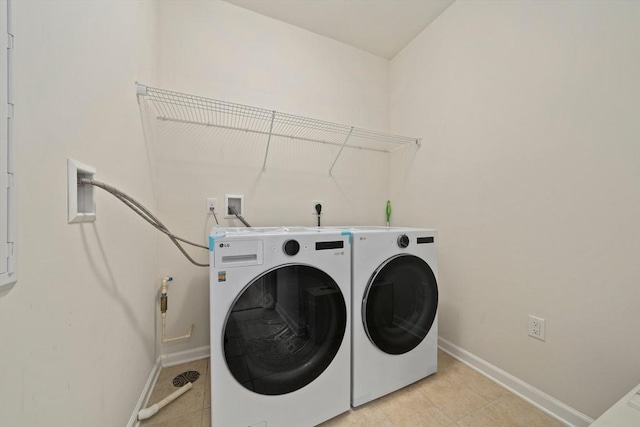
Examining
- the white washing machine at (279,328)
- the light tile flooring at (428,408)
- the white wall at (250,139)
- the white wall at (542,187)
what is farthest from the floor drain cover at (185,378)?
the white wall at (542,187)

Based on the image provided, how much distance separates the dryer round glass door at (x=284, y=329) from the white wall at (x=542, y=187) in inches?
37.6

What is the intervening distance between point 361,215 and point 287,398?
54.7 inches

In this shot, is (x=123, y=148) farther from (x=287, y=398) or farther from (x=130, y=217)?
(x=287, y=398)

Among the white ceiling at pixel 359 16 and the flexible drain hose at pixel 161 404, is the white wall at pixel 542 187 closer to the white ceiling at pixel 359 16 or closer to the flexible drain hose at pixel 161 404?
the white ceiling at pixel 359 16

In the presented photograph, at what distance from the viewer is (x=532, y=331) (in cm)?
115

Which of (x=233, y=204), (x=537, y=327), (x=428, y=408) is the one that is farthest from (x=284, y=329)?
(x=537, y=327)

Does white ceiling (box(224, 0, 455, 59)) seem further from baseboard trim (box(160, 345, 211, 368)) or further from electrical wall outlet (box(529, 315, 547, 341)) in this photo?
baseboard trim (box(160, 345, 211, 368))

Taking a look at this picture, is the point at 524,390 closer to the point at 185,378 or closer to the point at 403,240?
the point at 403,240

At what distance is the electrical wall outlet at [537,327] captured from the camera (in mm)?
1106

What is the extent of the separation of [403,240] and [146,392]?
1489 mm

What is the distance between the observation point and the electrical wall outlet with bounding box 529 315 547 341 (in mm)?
1106

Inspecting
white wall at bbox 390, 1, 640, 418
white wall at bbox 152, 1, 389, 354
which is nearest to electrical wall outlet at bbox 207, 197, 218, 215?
white wall at bbox 152, 1, 389, 354

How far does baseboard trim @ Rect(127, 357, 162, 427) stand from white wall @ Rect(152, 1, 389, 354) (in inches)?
4.1

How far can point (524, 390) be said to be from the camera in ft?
3.79
